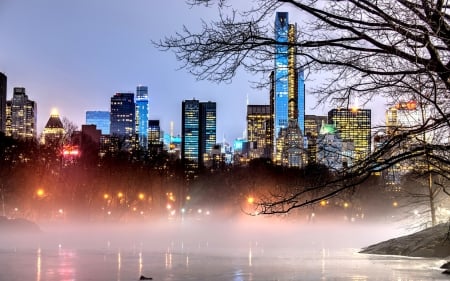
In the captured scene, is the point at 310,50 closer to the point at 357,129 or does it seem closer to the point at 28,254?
the point at 357,129

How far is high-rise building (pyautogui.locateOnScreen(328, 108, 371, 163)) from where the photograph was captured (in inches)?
479

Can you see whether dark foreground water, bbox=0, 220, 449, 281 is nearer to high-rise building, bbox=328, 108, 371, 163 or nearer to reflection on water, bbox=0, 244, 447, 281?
reflection on water, bbox=0, 244, 447, 281

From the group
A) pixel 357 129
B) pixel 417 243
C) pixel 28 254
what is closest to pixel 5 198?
pixel 28 254

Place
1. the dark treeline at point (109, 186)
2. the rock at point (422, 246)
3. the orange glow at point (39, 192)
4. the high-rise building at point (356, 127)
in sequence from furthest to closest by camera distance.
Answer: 1. the dark treeline at point (109, 186)
2. the orange glow at point (39, 192)
3. the rock at point (422, 246)
4. the high-rise building at point (356, 127)

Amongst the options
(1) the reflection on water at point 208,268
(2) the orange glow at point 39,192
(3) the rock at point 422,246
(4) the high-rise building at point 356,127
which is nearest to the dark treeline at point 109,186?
(2) the orange glow at point 39,192

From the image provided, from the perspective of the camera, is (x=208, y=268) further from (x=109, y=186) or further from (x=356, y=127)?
(x=109, y=186)

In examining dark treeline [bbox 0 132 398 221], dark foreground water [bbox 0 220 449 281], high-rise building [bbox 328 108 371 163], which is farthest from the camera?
dark treeline [bbox 0 132 398 221]

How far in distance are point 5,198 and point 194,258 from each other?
1858 inches

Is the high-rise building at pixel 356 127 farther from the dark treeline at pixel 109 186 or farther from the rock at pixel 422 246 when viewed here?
the dark treeline at pixel 109 186

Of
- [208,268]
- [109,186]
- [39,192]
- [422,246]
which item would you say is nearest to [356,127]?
[208,268]

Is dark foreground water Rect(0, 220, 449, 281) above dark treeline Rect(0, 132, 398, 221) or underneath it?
underneath

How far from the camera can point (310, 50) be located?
10922 mm

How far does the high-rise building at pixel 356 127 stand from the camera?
1216cm

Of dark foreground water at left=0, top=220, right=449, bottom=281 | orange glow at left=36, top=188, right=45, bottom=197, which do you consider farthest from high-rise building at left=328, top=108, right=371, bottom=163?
orange glow at left=36, top=188, right=45, bottom=197
